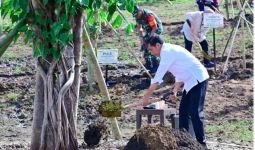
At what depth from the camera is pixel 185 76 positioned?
10.0 metres

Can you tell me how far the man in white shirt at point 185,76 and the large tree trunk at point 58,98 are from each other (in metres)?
0.87

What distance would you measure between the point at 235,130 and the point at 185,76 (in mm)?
2246

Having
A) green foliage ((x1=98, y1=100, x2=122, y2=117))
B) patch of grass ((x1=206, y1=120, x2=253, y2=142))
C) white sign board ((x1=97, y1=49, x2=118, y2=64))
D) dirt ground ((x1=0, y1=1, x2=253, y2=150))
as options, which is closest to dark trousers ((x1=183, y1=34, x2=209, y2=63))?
dirt ground ((x1=0, y1=1, x2=253, y2=150))

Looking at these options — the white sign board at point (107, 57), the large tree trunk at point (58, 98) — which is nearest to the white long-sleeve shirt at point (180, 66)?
the large tree trunk at point (58, 98)

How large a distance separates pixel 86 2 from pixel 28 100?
601 cm

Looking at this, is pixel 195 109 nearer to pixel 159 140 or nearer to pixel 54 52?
pixel 159 140

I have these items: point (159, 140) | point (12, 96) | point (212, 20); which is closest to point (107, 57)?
point (12, 96)

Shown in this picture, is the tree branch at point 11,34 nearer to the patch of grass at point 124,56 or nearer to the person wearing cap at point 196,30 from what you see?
the person wearing cap at point 196,30

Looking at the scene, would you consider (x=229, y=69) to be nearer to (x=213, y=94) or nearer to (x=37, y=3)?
(x=213, y=94)

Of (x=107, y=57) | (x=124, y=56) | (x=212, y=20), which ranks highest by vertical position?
(x=212, y=20)

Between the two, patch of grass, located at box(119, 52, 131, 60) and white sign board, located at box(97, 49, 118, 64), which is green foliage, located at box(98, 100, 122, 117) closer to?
white sign board, located at box(97, 49, 118, 64)

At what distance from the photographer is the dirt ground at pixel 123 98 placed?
11768mm

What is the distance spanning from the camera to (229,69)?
1583cm

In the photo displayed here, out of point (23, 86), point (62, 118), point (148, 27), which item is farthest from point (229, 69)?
point (62, 118)
